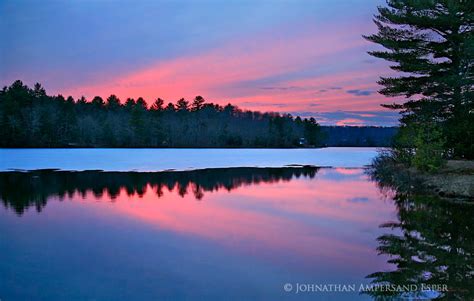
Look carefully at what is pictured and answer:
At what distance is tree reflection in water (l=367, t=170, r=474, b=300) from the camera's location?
6422 millimetres

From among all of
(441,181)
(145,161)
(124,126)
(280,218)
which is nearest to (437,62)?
(441,181)

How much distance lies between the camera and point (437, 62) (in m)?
22.6

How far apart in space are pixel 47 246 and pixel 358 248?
6805 mm

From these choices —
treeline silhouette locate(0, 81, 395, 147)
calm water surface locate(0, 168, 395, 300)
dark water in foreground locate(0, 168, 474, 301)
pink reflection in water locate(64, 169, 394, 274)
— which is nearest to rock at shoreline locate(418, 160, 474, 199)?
dark water in foreground locate(0, 168, 474, 301)

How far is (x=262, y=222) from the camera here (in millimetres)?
12023

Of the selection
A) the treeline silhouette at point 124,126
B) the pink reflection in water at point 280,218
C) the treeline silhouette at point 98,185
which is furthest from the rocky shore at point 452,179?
the treeline silhouette at point 124,126

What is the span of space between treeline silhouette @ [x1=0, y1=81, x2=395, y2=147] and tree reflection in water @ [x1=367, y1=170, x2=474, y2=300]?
54334 mm

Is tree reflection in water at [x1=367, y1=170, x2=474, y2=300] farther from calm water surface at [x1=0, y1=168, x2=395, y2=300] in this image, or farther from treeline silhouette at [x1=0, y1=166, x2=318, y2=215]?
treeline silhouette at [x1=0, y1=166, x2=318, y2=215]

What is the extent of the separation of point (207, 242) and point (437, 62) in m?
18.8

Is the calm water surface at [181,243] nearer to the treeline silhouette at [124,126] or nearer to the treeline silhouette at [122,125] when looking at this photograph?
the treeline silhouette at [124,126]

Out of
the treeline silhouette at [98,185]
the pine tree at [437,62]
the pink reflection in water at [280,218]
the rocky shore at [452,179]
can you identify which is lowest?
the pink reflection in water at [280,218]

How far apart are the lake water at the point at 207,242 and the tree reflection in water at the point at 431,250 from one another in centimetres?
6

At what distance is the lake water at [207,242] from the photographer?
6660mm

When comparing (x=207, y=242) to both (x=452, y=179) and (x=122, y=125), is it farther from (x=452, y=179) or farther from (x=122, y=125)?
(x=122, y=125)
